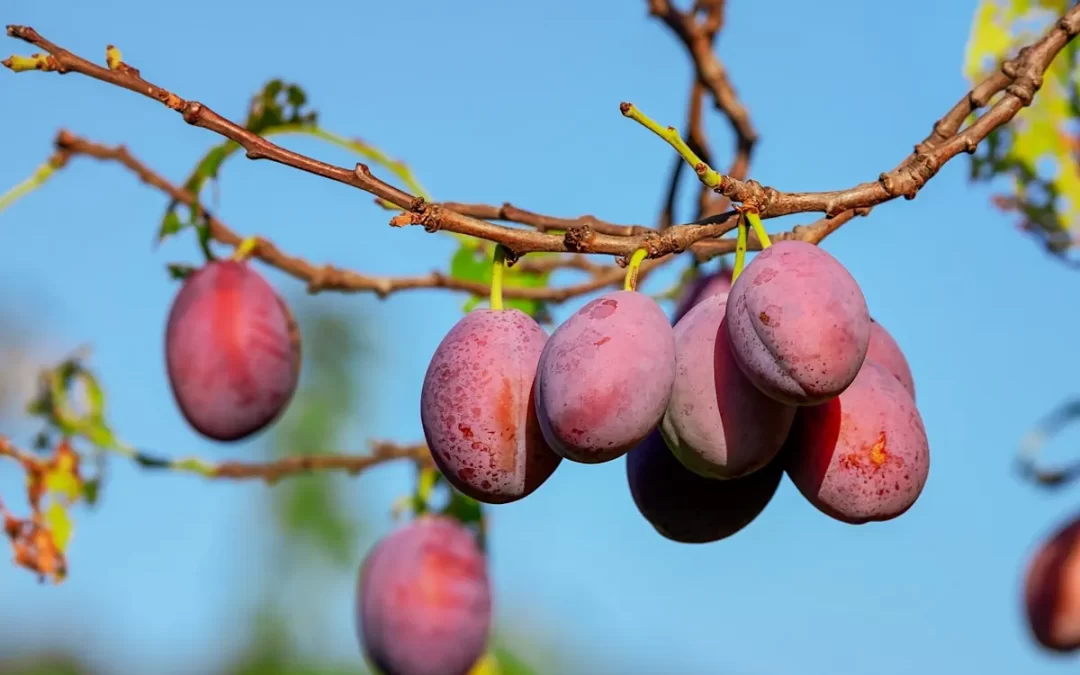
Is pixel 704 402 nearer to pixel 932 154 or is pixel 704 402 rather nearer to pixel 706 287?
pixel 932 154

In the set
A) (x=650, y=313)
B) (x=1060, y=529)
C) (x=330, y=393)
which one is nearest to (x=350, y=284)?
(x=650, y=313)

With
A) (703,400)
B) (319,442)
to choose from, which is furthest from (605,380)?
(319,442)

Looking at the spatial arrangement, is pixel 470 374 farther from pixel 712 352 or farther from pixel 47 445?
pixel 47 445

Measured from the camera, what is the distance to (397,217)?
1116mm

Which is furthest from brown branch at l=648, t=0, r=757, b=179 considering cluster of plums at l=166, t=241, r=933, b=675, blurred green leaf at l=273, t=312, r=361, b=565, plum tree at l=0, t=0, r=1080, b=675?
blurred green leaf at l=273, t=312, r=361, b=565

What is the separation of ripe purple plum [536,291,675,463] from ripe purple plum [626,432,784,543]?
0.19 meters

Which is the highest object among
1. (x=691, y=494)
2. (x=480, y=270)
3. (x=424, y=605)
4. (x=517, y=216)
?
(x=480, y=270)

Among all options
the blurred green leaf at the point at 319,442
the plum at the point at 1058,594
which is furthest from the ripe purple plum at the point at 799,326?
the blurred green leaf at the point at 319,442

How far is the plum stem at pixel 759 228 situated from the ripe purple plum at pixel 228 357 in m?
1.09

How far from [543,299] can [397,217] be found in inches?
42.4

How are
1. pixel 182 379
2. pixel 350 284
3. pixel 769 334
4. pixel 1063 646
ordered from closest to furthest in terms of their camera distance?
pixel 769 334 → pixel 182 379 → pixel 350 284 → pixel 1063 646

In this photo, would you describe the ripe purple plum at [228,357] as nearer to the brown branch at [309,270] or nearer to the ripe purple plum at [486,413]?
the brown branch at [309,270]

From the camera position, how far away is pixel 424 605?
7.17 feet

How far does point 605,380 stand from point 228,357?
3.59 ft
